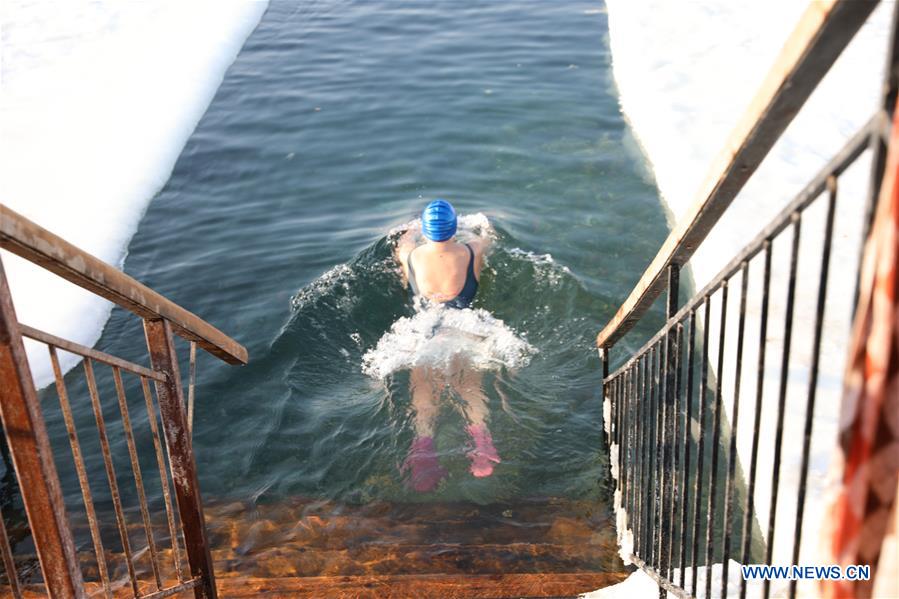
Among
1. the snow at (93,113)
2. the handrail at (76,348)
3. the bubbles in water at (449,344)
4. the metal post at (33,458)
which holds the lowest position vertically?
the metal post at (33,458)

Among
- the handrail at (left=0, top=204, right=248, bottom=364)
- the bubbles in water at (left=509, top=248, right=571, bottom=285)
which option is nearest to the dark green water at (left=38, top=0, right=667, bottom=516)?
the bubbles in water at (left=509, top=248, right=571, bottom=285)

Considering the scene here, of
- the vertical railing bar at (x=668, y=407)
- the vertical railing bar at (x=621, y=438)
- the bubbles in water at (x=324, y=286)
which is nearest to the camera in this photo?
the vertical railing bar at (x=668, y=407)

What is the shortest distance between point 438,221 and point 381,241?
1863mm

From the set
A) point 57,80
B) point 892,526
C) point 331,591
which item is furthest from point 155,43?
point 892,526

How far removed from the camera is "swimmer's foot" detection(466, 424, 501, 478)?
5.36m

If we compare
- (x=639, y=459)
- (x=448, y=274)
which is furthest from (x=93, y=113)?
(x=639, y=459)

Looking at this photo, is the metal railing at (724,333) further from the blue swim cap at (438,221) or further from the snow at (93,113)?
the snow at (93,113)

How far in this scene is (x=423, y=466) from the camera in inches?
213

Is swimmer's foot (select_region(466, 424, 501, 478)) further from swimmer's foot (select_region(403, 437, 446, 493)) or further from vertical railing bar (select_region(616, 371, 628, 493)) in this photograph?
vertical railing bar (select_region(616, 371, 628, 493))

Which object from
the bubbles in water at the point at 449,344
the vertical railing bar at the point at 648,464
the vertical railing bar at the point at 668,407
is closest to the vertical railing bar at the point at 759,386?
the vertical railing bar at the point at 668,407

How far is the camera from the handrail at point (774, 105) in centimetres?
154

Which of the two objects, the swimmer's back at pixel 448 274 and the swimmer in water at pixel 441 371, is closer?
the swimmer in water at pixel 441 371

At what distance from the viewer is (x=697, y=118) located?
399 inches

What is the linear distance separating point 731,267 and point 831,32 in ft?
2.41
